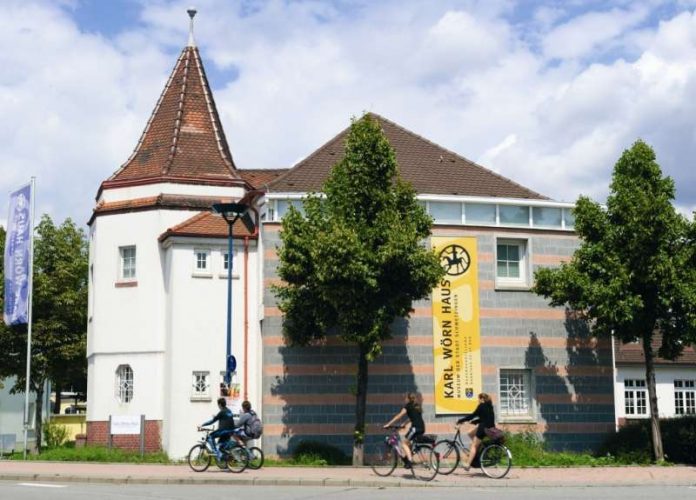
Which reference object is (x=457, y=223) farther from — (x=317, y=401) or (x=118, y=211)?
(x=118, y=211)

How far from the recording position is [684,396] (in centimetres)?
5006

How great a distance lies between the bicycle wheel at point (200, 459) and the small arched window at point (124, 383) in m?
10.6

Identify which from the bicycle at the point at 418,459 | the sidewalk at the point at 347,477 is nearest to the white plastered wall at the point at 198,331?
the sidewalk at the point at 347,477

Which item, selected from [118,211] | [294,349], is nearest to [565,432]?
[294,349]

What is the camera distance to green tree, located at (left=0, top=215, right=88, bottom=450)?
133 ft

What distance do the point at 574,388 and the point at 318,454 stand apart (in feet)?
26.8

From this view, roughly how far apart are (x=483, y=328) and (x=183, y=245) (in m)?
9.57

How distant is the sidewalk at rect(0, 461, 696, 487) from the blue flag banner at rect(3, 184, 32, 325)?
33.2 ft

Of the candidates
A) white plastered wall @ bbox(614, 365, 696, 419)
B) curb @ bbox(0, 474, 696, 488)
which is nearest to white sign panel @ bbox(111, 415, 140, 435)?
curb @ bbox(0, 474, 696, 488)

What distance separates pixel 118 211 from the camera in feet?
115

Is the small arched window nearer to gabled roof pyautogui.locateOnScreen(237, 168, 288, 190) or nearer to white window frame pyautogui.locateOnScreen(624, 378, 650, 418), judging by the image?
gabled roof pyautogui.locateOnScreen(237, 168, 288, 190)

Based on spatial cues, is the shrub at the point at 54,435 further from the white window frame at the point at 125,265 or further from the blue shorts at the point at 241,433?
the blue shorts at the point at 241,433

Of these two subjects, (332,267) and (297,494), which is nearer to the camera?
(297,494)

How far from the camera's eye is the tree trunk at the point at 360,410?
2712cm
